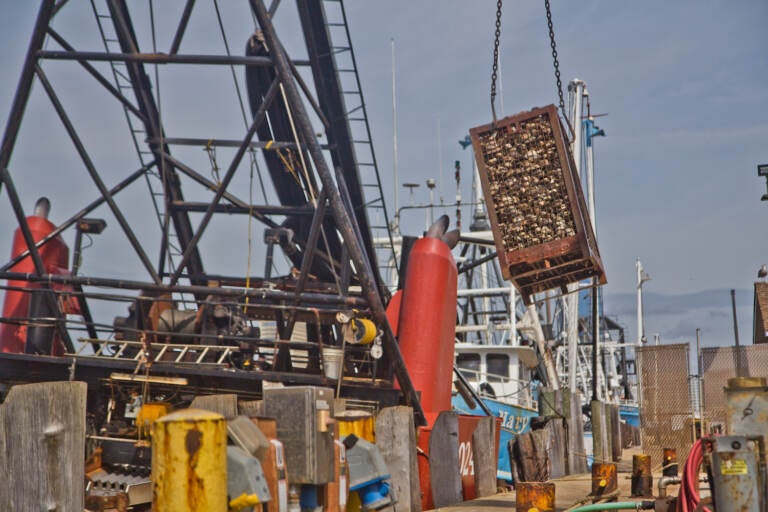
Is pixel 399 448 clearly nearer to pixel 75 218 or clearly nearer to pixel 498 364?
pixel 75 218

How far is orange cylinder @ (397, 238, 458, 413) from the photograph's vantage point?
51.7 ft

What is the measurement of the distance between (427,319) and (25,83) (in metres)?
6.64

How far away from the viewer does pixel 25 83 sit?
14.1 metres

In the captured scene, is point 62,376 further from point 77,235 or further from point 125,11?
point 125,11

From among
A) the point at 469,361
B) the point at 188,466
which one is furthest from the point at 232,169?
the point at 469,361

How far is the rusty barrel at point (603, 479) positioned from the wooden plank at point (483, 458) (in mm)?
2019

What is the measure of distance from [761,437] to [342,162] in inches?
422

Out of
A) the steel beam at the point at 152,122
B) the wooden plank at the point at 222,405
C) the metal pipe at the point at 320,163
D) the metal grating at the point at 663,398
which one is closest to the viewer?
the wooden plank at the point at 222,405

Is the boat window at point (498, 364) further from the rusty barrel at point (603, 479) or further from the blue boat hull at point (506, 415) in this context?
the rusty barrel at point (603, 479)

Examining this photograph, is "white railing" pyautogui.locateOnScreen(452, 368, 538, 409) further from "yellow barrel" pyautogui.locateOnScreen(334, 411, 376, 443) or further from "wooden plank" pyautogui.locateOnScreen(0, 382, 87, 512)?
"wooden plank" pyautogui.locateOnScreen(0, 382, 87, 512)

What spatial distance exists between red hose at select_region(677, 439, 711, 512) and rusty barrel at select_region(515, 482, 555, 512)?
231cm

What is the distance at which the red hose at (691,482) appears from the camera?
6.95 m

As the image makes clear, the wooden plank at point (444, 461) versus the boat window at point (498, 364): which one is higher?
the boat window at point (498, 364)

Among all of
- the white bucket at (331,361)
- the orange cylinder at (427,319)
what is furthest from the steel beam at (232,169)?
the orange cylinder at (427,319)
